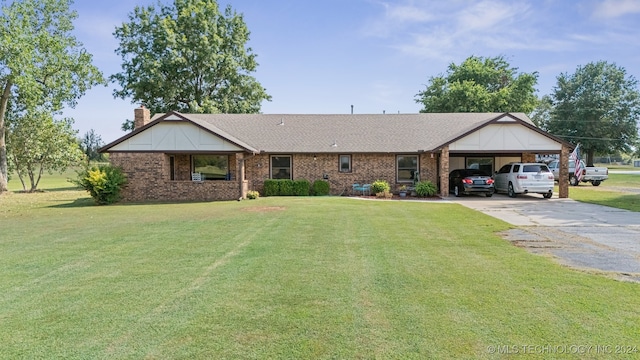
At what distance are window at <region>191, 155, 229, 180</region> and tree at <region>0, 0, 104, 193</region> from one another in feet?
50.2

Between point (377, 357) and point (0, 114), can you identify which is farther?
point (0, 114)

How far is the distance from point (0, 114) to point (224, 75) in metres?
17.3

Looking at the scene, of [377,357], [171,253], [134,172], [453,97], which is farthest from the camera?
[453,97]

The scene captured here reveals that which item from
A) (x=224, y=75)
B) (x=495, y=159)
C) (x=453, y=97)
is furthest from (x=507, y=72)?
(x=224, y=75)

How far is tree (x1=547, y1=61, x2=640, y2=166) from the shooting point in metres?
44.2

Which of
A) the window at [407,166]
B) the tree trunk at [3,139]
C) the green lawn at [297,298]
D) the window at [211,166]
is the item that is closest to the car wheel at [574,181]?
the window at [407,166]

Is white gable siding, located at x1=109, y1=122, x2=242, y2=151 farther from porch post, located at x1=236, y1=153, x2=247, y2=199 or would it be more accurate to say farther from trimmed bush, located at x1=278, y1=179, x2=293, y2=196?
trimmed bush, located at x1=278, y1=179, x2=293, y2=196

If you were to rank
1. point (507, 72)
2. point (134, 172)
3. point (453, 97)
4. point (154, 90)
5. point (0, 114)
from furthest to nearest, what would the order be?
point (507, 72)
point (453, 97)
point (154, 90)
point (0, 114)
point (134, 172)

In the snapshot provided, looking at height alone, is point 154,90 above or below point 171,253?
above

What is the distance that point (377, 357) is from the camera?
3.35 metres

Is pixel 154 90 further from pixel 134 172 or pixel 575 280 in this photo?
pixel 575 280

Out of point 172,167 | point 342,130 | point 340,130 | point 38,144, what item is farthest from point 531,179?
point 38,144

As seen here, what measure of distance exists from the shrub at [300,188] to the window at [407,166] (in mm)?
5520

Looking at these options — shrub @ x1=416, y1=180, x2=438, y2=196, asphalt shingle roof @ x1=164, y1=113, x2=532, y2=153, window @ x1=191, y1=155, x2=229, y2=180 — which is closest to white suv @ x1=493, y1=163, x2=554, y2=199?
asphalt shingle roof @ x1=164, y1=113, x2=532, y2=153
